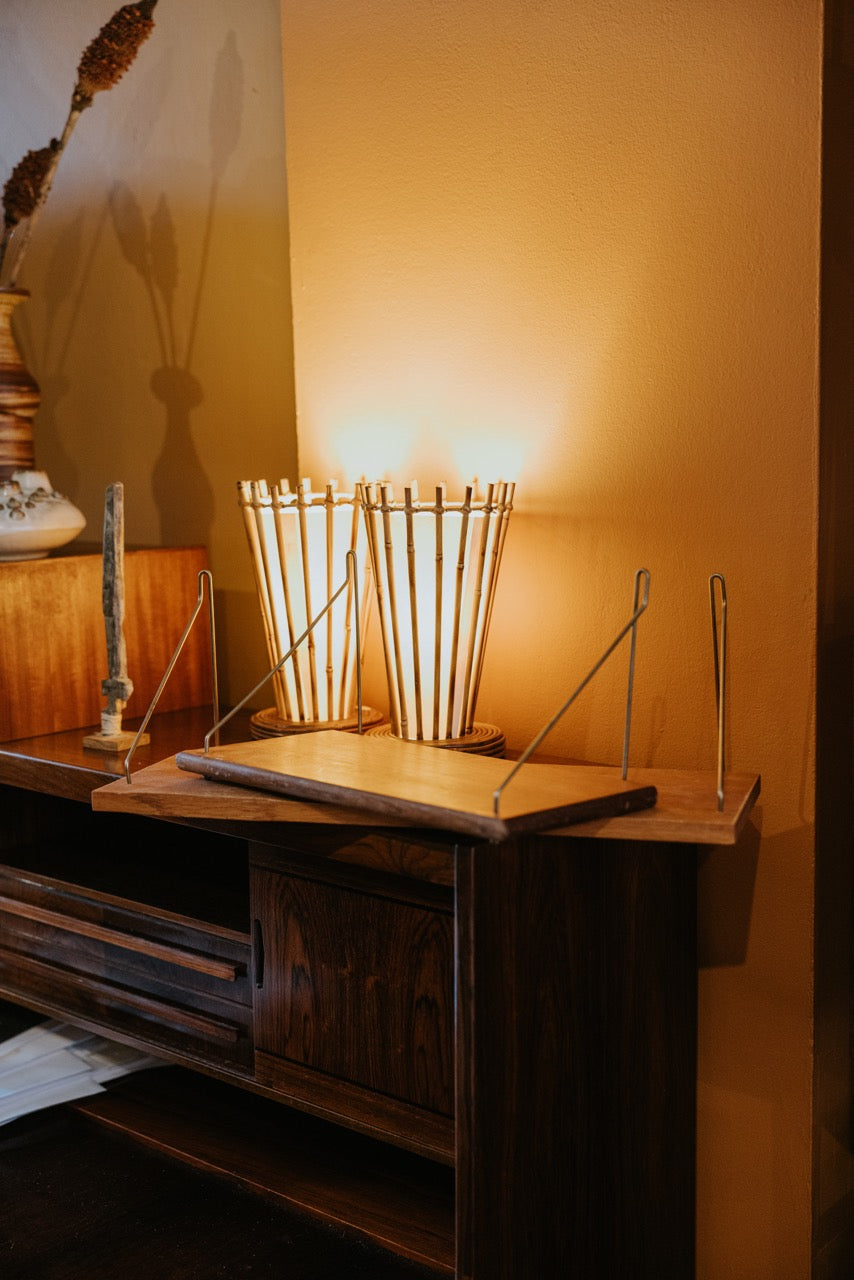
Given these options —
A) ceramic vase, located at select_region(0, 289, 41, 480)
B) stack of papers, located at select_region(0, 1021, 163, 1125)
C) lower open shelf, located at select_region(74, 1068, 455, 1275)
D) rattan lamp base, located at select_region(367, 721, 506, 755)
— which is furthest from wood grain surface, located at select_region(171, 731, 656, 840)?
ceramic vase, located at select_region(0, 289, 41, 480)

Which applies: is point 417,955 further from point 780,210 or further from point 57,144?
point 57,144

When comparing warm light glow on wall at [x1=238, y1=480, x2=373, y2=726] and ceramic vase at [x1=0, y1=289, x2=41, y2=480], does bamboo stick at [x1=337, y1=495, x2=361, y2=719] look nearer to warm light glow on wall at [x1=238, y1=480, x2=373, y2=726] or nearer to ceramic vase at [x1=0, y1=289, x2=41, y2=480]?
warm light glow on wall at [x1=238, y1=480, x2=373, y2=726]

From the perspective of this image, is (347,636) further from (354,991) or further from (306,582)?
(354,991)

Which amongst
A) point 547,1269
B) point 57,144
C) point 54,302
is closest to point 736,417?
point 547,1269

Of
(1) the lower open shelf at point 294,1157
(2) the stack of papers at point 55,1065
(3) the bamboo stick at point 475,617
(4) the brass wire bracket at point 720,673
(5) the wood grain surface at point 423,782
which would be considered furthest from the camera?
(2) the stack of papers at point 55,1065

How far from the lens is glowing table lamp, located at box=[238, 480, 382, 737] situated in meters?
1.69

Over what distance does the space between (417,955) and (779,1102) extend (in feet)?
1.73

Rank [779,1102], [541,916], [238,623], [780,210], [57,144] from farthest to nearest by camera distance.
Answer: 1. [238,623]
2. [57,144]
3. [779,1102]
4. [780,210]
5. [541,916]

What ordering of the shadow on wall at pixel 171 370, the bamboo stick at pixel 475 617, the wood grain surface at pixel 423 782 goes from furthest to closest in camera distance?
1. the shadow on wall at pixel 171 370
2. the bamboo stick at pixel 475 617
3. the wood grain surface at pixel 423 782

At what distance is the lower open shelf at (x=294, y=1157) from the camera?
144cm

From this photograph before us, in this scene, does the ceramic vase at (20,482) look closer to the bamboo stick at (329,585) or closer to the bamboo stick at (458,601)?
the bamboo stick at (329,585)

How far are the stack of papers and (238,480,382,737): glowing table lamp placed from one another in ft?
1.87

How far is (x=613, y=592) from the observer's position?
5.29ft

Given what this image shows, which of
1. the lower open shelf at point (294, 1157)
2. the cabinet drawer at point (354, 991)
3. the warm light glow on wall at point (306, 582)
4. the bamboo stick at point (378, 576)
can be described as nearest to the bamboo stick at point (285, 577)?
the warm light glow on wall at point (306, 582)
